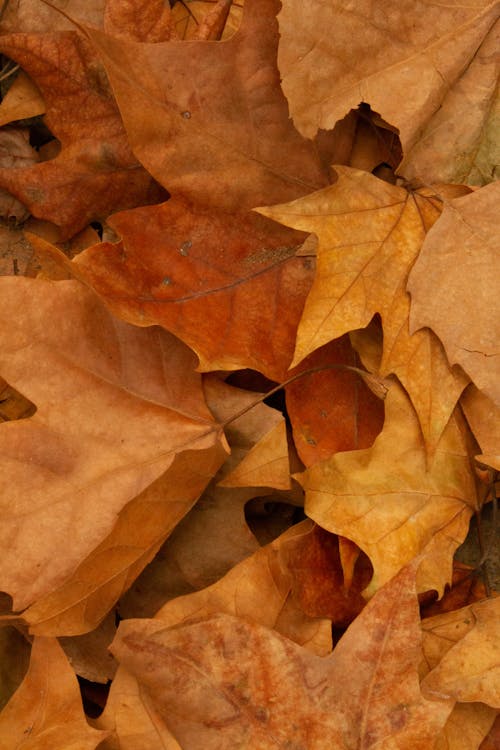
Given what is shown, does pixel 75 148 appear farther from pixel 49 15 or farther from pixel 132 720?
pixel 132 720

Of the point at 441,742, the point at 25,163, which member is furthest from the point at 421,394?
the point at 25,163

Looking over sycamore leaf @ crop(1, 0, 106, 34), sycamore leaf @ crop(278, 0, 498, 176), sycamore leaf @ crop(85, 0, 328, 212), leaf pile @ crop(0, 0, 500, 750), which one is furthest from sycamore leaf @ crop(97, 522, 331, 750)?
sycamore leaf @ crop(1, 0, 106, 34)

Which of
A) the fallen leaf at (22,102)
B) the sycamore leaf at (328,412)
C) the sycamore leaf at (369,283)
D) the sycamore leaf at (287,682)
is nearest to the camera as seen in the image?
the sycamore leaf at (287,682)

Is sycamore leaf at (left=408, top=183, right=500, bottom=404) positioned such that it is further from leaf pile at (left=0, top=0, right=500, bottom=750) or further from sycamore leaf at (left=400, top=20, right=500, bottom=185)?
sycamore leaf at (left=400, top=20, right=500, bottom=185)

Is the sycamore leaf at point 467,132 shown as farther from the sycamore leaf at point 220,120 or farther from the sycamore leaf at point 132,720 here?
the sycamore leaf at point 132,720

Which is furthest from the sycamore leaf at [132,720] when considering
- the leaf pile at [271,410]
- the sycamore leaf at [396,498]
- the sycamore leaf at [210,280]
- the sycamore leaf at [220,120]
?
the sycamore leaf at [220,120]

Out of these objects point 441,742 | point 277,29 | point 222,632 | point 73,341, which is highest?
point 277,29

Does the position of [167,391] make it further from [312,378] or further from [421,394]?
[421,394]
